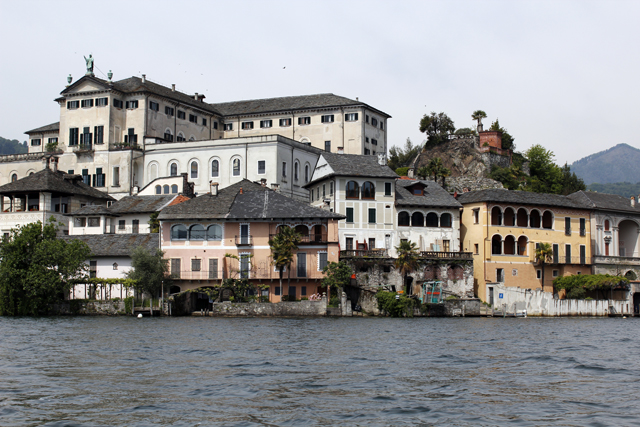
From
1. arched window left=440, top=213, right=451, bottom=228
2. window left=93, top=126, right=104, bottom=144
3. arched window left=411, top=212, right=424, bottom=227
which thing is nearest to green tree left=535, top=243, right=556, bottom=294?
arched window left=440, top=213, right=451, bottom=228

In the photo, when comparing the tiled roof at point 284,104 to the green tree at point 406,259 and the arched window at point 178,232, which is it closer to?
the green tree at point 406,259

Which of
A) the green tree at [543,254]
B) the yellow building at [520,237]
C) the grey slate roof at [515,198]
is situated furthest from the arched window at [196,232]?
the green tree at [543,254]

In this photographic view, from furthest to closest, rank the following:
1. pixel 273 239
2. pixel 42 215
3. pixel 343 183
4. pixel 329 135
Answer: pixel 329 135, pixel 42 215, pixel 343 183, pixel 273 239

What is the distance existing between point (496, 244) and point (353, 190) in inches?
548

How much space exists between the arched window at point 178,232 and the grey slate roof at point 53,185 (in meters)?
20.5

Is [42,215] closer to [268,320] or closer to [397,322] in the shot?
[268,320]

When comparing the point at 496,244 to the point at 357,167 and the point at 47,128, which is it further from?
the point at 47,128

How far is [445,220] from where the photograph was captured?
6681cm

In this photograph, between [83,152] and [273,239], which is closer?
[273,239]

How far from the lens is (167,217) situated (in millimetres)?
58344

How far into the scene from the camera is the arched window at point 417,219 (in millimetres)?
66188

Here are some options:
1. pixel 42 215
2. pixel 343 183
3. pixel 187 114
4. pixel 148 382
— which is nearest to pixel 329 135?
pixel 187 114

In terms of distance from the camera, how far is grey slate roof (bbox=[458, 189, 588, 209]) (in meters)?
67.1

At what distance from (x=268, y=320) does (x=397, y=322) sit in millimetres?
8415
